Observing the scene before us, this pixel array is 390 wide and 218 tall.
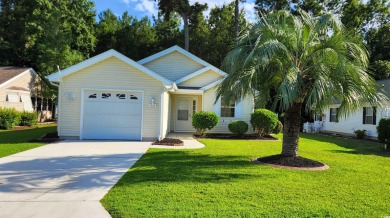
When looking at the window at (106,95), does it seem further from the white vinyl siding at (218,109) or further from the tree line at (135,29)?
the tree line at (135,29)

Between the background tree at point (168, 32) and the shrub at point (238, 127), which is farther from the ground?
the background tree at point (168, 32)

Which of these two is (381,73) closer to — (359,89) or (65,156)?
(359,89)

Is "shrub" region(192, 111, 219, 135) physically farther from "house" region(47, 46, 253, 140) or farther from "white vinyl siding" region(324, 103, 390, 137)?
"white vinyl siding" region(324, 103, 390, 137)

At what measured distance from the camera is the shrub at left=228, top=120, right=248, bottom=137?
16828 millimetres

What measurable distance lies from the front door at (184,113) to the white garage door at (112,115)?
5.34 meters

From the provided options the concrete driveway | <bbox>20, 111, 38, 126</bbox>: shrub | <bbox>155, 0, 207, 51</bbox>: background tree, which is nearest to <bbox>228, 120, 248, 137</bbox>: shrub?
the concrete driveway

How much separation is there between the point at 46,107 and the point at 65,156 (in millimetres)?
24179

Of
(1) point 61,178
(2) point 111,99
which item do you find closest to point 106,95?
(2) point 111,99

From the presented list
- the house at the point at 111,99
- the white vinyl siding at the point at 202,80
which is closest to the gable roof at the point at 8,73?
the house at the point at 111,99

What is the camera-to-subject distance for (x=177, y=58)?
2027cm

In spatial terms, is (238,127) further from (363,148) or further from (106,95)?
(106,95)

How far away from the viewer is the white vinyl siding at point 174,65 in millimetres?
20188

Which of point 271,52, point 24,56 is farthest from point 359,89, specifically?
point 24,56

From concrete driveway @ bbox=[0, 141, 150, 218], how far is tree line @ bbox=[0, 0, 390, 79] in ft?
66.0
